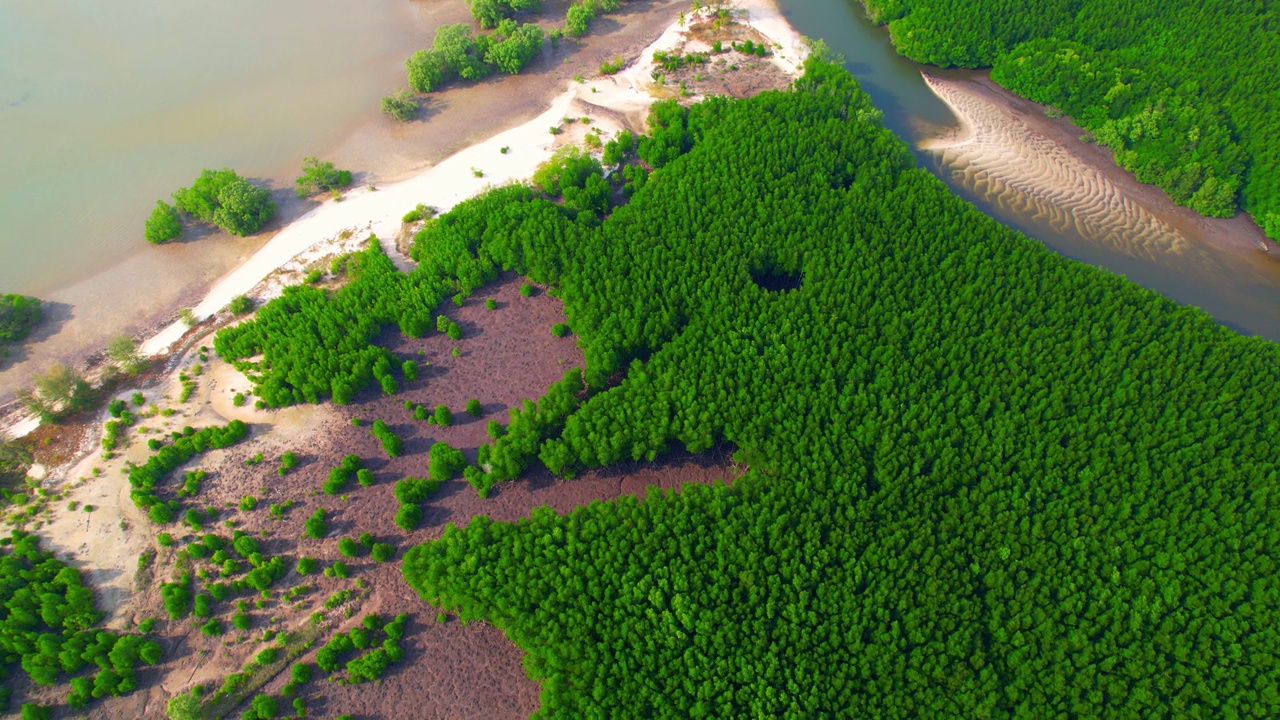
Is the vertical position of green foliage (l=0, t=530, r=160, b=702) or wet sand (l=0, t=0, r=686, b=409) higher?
wet sand (l=0, t=0, r=686, b=409)

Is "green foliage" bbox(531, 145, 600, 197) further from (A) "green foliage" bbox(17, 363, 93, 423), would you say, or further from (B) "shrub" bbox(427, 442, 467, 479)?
(A) "green foliage" bbox(17, 363, 93, 423)

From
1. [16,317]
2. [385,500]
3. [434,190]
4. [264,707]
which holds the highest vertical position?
[434,190]

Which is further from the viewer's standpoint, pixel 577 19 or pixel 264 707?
pixel 577 19

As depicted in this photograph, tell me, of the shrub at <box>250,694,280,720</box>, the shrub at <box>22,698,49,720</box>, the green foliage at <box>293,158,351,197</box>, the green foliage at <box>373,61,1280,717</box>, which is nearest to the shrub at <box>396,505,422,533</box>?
the green foliage at <box>373,61,1280,717</box>

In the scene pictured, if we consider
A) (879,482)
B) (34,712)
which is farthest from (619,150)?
(34,712)

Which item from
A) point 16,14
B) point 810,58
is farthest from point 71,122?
point 810,58

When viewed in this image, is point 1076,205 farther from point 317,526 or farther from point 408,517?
point 317,526
